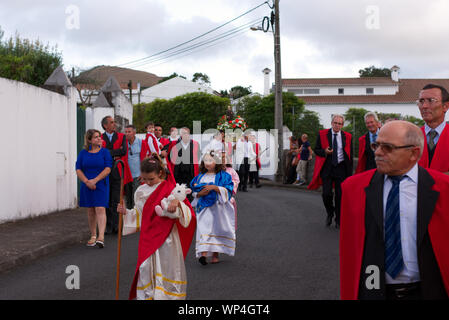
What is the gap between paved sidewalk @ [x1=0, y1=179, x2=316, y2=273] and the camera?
310 inches

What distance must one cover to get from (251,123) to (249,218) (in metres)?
40.9

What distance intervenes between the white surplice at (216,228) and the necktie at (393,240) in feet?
15.6

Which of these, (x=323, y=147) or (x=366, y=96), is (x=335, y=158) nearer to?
(x=323, y=147)

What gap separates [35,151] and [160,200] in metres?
7.42

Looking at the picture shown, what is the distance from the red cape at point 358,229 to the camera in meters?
3.19

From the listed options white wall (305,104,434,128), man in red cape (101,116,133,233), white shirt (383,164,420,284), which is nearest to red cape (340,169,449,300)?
white shirt (383,164,420,284)

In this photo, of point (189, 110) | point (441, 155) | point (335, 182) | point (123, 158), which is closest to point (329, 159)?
point (335, 182)

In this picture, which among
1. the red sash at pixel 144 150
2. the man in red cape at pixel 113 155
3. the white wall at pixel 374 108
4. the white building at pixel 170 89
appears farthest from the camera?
the white building at pixel 170 89

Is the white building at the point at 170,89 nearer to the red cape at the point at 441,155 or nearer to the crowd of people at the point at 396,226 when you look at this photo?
the red cape at the point at 441,155

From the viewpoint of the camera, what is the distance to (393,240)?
3.28 m

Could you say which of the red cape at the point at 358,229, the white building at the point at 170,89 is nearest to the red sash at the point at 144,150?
the red cape at the point at 358,229

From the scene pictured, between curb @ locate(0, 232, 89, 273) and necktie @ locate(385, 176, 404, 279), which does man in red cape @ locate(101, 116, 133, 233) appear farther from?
necktie @ locate(385, 176, 404, 279)

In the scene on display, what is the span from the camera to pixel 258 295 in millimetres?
5805
